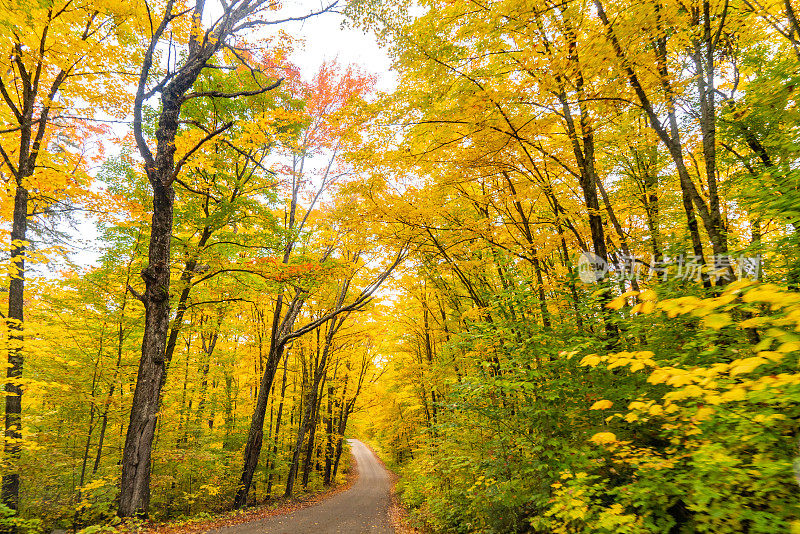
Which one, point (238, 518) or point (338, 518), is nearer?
point (238, 518)

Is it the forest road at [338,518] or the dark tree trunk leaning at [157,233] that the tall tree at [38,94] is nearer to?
the dark tree trunk leaning at [157,233]

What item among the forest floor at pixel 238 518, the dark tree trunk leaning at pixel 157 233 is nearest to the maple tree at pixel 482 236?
the dark tree trunk leaning at pixel 157 233

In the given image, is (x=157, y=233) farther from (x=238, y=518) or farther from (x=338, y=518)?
(x=338, y=518)

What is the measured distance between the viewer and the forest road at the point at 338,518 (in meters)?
8.15

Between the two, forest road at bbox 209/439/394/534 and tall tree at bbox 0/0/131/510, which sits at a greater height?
tall tree at bbox 0/0/131/510

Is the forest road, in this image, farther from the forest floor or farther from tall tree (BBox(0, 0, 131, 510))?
tall tree (BBox(0, 0, 131, 510))

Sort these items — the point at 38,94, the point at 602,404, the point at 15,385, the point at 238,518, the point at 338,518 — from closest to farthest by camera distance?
the point at 602,404
the point at 15,385
the point at 38,94
the point at 238,518
the point at 338,518

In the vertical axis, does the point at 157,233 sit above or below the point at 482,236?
above

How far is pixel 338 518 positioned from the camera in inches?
411

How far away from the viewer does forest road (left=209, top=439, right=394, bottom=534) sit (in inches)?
321

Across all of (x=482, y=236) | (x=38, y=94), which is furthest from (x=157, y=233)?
(x=482, y=236)

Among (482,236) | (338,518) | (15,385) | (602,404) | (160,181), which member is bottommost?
(338,518)

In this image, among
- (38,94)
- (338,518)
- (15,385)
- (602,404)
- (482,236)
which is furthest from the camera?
(338,518)

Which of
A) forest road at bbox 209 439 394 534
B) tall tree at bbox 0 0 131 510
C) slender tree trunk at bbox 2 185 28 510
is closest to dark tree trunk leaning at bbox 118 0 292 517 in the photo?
tall tree at bbox 0 0 131 510
